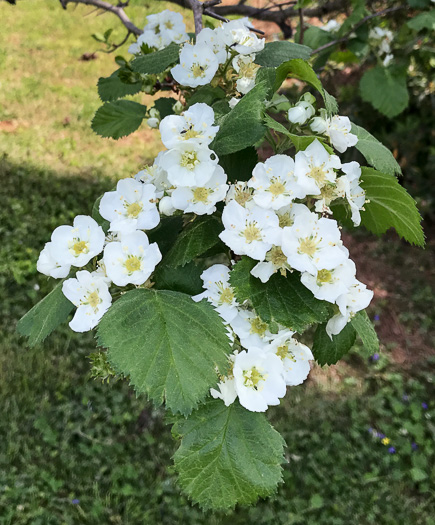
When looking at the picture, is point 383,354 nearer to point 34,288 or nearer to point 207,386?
point 34,288

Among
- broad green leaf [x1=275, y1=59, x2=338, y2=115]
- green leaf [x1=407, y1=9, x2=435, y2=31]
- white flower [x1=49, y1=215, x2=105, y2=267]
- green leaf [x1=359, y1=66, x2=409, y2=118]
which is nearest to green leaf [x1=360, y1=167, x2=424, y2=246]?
broad green leaf [x1=275, y1=59, x2=338, y2=115]

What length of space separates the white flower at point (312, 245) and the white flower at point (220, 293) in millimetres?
149

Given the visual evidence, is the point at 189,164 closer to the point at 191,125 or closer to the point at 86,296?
the point at 191,125

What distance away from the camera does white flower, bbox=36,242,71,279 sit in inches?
36.0

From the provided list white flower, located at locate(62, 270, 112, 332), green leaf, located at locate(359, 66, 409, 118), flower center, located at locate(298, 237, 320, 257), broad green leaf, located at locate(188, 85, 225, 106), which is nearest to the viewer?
flower center, located at locate(298, 237, 320, 257)

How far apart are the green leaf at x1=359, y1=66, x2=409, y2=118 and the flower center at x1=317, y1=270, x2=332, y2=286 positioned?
78.0 inches

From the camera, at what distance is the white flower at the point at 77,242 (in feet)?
2.92

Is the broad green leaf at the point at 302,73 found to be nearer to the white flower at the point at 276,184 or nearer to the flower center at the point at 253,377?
the white flower at the point at 276,184

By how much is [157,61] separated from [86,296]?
60cm

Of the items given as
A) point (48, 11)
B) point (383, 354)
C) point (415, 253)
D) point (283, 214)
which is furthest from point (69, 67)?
point (283, 214)

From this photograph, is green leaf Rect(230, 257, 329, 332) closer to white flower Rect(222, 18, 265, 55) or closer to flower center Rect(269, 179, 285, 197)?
flower center Rect(269, 179, 285, 197)

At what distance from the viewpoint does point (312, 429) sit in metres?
2.81

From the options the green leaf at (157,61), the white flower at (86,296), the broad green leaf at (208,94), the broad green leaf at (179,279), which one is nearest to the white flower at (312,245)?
A: the broad green leaf at (179,279)

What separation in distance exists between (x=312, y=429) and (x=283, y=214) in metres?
2.27
